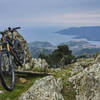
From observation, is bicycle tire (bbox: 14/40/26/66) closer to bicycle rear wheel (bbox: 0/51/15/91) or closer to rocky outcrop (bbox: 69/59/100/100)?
bicycle rear wheel (bbox: 0/51/15/91)

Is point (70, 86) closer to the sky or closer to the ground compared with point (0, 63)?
closer to the ground

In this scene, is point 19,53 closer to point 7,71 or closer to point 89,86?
point 7,71

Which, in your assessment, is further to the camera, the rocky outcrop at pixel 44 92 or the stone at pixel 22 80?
the stone at pixel 22 80

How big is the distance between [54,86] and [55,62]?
105 meters

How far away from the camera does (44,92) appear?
26.3 feet

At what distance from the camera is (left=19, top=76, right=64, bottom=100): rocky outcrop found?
7.78 metres

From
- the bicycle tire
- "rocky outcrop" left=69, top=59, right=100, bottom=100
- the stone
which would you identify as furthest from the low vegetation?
the bicycle tire

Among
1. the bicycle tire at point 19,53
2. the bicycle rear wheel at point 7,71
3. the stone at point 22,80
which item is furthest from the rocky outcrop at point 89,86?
the bicycle tire at point 19,53

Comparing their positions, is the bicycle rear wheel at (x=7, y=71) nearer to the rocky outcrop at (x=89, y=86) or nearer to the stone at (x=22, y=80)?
the stone at (x=22, y=80)

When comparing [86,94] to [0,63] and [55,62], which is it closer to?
[0,63]

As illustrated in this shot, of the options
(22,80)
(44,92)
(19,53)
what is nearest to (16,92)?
(22,80)

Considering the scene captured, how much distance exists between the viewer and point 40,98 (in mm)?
7660

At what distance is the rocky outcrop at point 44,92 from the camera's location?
7.78 metres

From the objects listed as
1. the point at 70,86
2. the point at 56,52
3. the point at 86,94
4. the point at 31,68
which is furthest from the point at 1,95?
the point at 56,52
